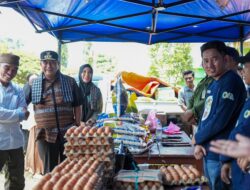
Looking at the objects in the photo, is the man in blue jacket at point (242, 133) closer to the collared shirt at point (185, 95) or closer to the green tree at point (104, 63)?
the collared shirt at point (185, 95)

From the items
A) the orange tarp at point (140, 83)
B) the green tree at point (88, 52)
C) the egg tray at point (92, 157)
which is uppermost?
the green tree at point (88, 52)

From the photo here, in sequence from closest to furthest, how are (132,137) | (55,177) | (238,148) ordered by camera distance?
(238,148), (55,177), (132,137)

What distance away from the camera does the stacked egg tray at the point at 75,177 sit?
6.48 feet

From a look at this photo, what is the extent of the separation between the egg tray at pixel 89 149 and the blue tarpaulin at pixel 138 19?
7.09ft

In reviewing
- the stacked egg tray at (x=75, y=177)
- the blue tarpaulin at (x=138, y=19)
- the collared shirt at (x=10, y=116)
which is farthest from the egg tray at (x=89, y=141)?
the blue tarpaulin at (x=138, y=19)

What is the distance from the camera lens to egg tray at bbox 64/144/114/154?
8.69ft

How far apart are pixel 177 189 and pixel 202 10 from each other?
A: 3521mm

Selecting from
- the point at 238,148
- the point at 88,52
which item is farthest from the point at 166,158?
the point at 88,52

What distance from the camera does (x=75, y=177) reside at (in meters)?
2.13

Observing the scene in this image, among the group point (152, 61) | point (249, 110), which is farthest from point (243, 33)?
point (152, 61)

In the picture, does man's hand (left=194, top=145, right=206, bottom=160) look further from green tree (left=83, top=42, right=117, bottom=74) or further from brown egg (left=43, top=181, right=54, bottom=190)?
green tree (left=83, top=42, right=117, bottom=74)

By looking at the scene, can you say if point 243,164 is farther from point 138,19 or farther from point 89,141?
point 138,19

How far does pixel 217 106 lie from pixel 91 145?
3.64 feet

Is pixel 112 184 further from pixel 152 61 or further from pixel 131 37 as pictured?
pixel 152 61
